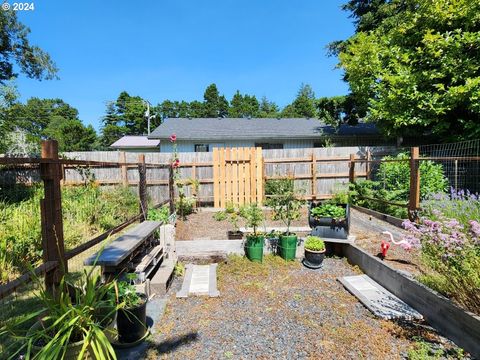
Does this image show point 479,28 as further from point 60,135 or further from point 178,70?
point 60,135

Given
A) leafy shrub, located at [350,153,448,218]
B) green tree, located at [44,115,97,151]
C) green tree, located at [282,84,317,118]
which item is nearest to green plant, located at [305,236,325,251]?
leafy shrub, located at [350,153,448,218]

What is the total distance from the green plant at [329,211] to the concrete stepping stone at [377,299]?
113 cm

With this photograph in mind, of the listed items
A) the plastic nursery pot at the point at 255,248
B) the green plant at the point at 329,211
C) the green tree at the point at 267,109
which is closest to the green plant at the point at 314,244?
the green plant at the point at 329,211

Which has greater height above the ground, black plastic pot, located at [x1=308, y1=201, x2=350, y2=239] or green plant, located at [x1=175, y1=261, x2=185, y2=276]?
black plastic pot, located at [x1=308, y1=201, x2=350, y2=239]

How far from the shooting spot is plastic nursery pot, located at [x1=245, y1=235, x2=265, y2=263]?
4.60 m

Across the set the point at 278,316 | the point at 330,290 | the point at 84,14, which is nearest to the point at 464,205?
the point at 330,290

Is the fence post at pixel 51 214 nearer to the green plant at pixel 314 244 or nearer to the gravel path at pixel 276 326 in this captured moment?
the gravel path at pixel 276 326

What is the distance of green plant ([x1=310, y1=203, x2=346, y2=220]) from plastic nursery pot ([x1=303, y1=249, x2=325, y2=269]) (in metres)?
0.73

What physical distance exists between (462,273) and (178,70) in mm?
17392

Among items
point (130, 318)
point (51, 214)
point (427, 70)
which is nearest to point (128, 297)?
point (130, 318)

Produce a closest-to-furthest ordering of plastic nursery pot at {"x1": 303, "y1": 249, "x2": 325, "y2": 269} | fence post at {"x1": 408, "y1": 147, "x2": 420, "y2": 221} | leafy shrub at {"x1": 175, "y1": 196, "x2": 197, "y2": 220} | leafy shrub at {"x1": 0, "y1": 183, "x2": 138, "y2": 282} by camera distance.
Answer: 1. leafy shrub at {"x1": 0, "y1": 183, "x2": 138, "y2": 282}
2. plastic nursery pot at {"x1": 303, "y1": 249, "x2": 325, "y2": 269}
3. fence post at {"x1": 408, "y1": 147, "x2": 420, "y2": 221}
4. leafy shrub at {"x1": 175, "y1": 196, "x2": 197, "y2": 220}

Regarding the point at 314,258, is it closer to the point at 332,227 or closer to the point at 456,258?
the point at 332,227

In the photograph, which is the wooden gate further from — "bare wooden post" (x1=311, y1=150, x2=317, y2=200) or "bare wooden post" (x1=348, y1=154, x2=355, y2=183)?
"bare wooden post" (x1=348, y1=154, x2=355, y2=183)

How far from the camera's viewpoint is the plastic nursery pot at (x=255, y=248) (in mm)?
4598
